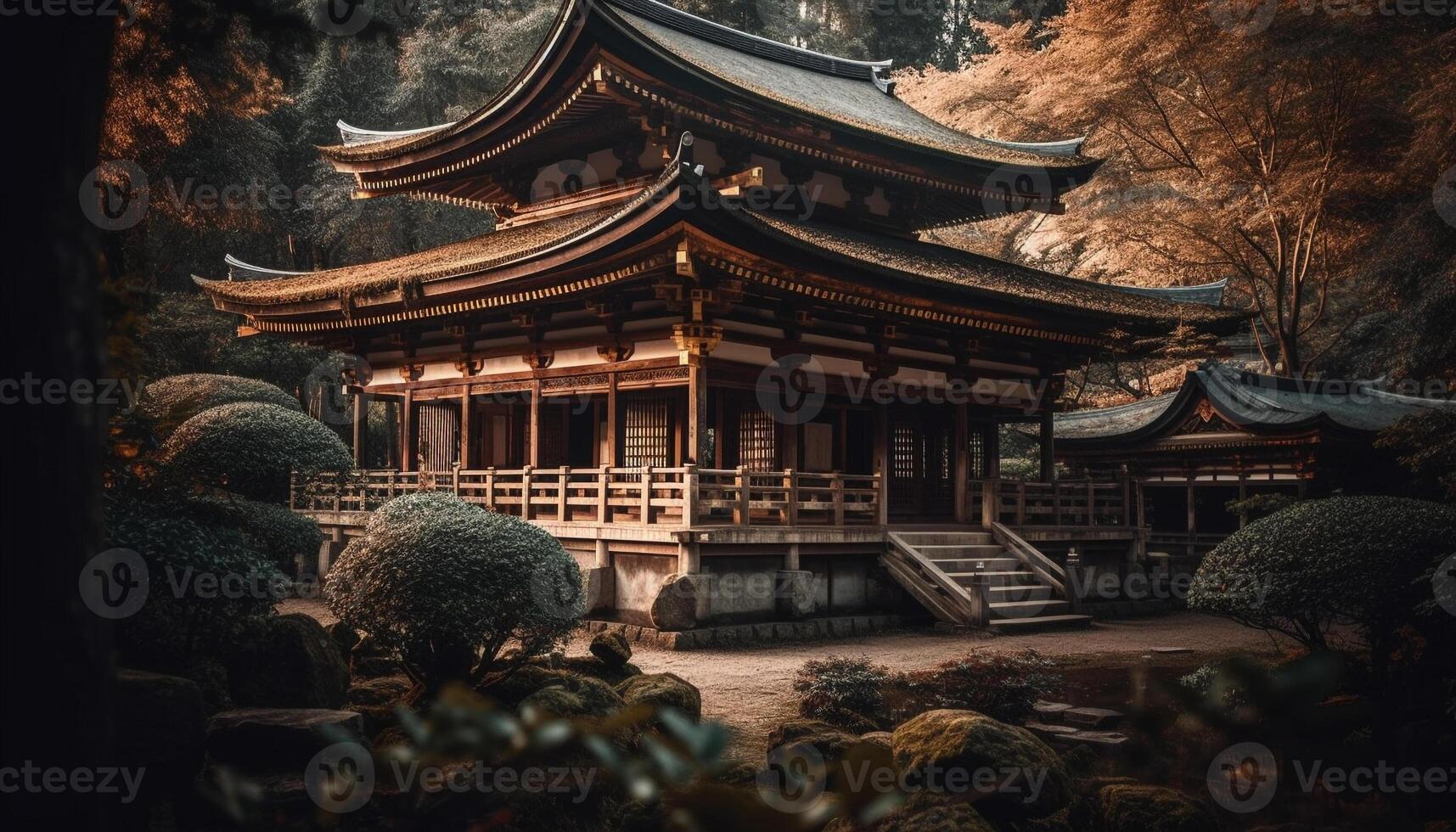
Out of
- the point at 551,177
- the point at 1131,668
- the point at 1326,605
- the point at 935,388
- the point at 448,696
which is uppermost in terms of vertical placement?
the point at 551,177

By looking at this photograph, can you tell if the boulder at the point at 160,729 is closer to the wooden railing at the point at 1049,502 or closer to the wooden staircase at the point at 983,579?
the wooden staircase at the point at 983,579

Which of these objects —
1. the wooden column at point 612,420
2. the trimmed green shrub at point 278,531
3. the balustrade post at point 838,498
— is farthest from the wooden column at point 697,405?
the trimmed green shrub at point 278,531

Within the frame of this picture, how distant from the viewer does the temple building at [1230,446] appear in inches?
880

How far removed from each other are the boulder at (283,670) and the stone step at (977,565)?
10.1 m

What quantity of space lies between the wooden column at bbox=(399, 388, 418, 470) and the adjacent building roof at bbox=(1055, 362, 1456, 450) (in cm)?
1648

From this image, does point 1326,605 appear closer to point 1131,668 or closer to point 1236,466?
point 1131,668

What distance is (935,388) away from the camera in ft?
63.1

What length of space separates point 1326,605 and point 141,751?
9198mm

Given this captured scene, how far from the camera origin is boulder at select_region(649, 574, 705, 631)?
13.8m

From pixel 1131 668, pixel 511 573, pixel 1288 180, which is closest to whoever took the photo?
pixel 511 573

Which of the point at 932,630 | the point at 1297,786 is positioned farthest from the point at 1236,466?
the point at 1297,786

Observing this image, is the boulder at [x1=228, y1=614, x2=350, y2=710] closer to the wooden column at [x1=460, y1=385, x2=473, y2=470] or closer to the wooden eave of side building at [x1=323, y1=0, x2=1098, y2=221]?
the wooden column at [x1=460, y1=385, x2=473, y2=470]

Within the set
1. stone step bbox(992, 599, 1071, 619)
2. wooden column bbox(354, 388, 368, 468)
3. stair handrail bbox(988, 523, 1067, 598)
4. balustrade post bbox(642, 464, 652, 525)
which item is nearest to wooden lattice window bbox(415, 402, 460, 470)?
wooden column bbox(354, 388, 368, 468)

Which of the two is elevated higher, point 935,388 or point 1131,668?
point 935,388
